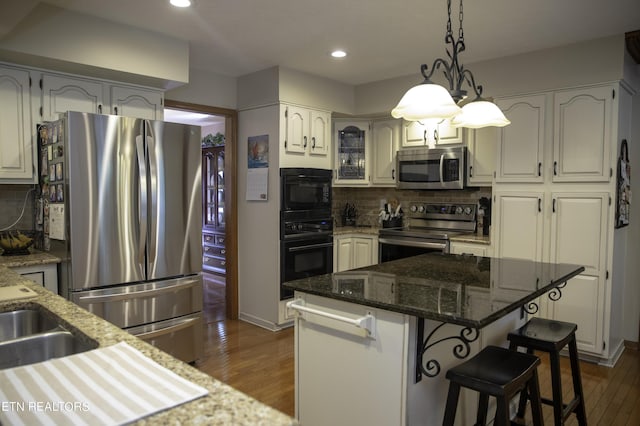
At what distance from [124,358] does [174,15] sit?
8.47 ft

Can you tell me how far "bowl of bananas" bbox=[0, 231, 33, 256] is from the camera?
114 inches

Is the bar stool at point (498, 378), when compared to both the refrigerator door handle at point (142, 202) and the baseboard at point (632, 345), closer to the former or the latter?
the refrigerator door handle at point (142, 202)

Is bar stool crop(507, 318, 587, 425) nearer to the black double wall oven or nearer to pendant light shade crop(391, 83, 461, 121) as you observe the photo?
pendant light shade crop(391, 83, 461, 121)

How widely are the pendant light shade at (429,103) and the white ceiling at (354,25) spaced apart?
41.3 inches

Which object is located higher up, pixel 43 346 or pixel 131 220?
pixel 131 220

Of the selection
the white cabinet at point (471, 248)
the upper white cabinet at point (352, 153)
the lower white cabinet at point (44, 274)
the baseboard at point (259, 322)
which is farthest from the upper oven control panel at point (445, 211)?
the lower white cabinet at point (44, 274)

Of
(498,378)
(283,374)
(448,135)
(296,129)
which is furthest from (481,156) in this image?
(498,378)

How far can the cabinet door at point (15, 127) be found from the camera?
9.49 feet

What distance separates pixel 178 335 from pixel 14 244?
1.25 m

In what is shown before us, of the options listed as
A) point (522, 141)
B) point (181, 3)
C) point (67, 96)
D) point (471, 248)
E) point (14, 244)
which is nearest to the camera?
point (181, 3)

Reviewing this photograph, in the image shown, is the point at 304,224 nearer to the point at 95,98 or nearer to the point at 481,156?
the point at 481,156

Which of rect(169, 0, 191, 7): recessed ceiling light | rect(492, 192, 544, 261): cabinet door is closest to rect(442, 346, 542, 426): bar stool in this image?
rect(492, 192, 544, 261): cabinet door

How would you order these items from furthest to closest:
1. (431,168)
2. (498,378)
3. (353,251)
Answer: (353,251), (431,168), (498,378)

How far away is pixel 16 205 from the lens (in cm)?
326
